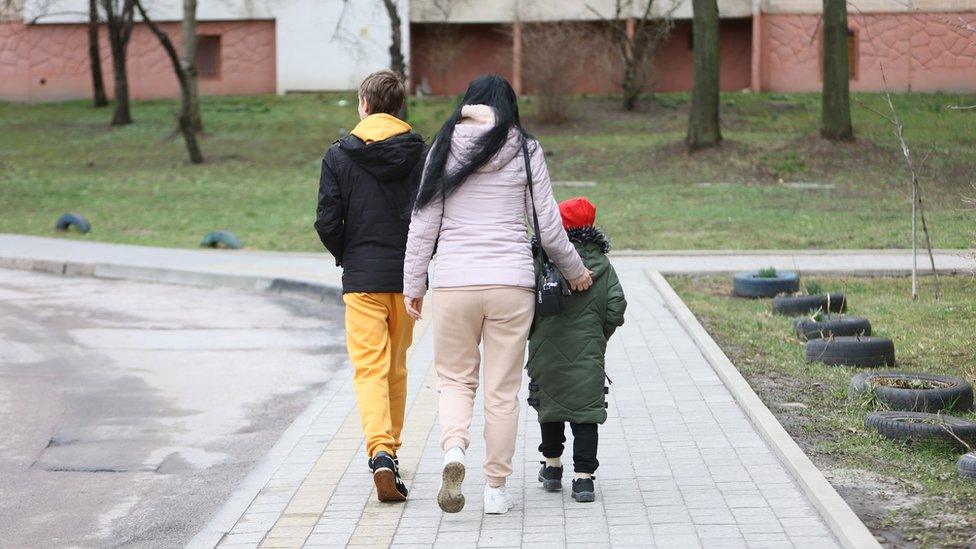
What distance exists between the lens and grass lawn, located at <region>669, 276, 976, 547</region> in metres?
5.71

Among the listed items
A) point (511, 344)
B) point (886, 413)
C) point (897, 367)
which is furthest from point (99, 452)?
point (897, 367)

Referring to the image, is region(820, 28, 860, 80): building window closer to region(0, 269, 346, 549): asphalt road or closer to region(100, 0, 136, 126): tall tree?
region(100, 0, 136, 126): tall tree

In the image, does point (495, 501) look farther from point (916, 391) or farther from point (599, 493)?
point (916, 391)

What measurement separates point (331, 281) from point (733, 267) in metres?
4.63

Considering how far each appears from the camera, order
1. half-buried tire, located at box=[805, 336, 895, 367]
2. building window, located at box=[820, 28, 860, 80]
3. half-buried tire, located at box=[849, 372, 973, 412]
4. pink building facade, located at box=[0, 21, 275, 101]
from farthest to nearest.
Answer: pink building facade, located at box=[0, 21, 275, 101] < building window, located at box=[820, 28, 860, 80] < half-buried tire, located at box=[805, 336, 895, 367] < half-buried tire, located at box=[849, 372, 973, 412]

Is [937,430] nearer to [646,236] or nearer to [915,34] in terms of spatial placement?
[646,236]

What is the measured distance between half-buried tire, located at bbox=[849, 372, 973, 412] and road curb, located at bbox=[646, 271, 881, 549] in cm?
66

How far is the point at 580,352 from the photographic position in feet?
19.5

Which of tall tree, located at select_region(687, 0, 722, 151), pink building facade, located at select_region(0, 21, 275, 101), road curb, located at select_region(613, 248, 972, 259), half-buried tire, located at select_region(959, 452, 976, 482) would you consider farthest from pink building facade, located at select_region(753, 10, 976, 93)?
half-buried tire, located at select_region(959, 452, 976, 482)

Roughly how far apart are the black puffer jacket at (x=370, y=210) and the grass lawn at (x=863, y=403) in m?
2.33

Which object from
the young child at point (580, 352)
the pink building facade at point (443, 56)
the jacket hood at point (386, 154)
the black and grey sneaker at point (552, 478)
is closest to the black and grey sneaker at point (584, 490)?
the young child at point (580, 352)

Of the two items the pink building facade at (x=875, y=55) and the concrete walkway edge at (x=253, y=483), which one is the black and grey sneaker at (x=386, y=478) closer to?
the concrete walkway edge at (x=253, y=483)

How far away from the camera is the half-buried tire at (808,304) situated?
38.2 feet

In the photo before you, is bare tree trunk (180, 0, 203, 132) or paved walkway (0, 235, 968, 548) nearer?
paved walkway (0, 235, 968, 548)
